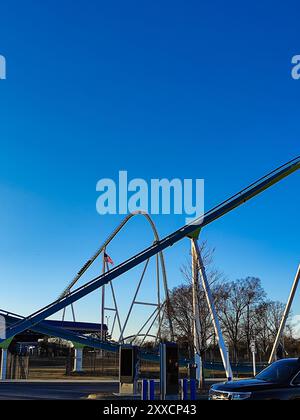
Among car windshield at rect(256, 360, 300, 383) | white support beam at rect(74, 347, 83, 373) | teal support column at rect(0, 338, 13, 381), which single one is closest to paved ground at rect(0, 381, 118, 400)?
car windshield at rect(256, 360, 300, 383)

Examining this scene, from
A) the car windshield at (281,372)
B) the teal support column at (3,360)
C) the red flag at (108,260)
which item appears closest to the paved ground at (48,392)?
the car windshield at (281,372)

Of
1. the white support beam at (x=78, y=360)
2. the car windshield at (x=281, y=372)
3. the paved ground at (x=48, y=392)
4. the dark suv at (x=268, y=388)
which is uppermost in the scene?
the car windshield at (x=281, y=372)

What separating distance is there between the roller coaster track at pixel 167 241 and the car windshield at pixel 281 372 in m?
A: 20.1

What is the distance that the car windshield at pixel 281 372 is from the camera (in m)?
10.2

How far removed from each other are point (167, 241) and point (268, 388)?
22.5m

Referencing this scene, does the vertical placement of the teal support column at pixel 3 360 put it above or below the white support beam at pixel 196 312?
below

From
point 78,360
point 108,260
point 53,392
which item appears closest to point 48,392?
point 53,392

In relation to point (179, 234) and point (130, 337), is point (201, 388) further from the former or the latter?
point (130, 337)

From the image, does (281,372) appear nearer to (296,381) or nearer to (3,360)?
(296,381)

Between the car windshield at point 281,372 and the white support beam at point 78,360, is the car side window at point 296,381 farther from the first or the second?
the white support beam at point 78,360

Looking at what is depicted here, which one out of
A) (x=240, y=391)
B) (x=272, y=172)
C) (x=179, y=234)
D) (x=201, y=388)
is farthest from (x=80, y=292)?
(x=240, y=391)

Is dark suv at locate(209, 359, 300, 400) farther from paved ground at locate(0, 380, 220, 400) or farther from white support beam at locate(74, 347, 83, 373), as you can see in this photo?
white support beam at locate(74, 347, 83, 373)

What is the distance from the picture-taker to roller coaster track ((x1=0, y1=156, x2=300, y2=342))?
31.6 metres

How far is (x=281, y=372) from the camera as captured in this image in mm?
10594
